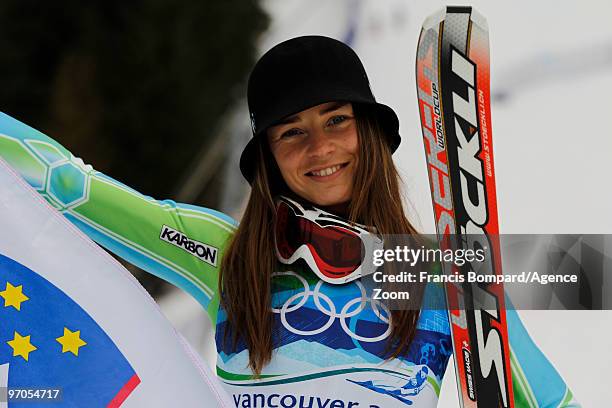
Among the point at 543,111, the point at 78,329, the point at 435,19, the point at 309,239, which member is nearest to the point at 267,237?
the point at 309,239

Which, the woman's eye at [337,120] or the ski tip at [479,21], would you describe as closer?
the woman's eye at [337,120]

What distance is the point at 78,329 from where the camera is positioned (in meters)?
1.46

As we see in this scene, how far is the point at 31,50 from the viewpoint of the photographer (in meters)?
14.2

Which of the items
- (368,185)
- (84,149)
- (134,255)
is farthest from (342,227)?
(84,149)

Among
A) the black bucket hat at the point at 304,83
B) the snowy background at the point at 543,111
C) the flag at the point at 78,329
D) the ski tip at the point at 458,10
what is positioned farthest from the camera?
the snowy background at the point at 543,111

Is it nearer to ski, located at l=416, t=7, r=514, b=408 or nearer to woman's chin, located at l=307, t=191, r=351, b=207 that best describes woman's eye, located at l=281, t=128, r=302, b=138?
woman's chin, located at l=307, t=191, r=351, b=207

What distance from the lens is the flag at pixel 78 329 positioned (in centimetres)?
144

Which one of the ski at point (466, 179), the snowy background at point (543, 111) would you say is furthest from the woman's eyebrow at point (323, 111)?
the snowy background at point (543, 111)

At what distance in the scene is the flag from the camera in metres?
1.44

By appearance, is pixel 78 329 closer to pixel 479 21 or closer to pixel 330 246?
pixel 330 246

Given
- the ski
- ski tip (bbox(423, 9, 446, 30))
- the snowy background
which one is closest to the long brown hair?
the ski

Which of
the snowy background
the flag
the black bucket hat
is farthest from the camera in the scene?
the snowy background

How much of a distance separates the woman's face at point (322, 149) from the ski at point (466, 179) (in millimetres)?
245

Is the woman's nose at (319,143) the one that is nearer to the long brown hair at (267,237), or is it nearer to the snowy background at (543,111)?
the long brown hair at (267,237)
